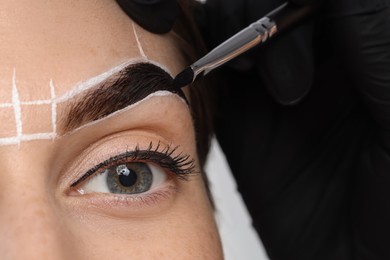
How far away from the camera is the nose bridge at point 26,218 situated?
773mm

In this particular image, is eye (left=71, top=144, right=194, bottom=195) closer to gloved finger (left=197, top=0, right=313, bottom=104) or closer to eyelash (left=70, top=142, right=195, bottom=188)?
eyelash (left=70, top=142, right=195, bottom=188)

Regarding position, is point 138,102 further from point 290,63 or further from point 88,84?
point 290,63

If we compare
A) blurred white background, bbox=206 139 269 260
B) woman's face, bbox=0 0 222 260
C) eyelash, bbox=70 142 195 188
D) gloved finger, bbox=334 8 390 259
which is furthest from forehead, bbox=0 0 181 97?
blurred white background, bbox=206 139 269 260

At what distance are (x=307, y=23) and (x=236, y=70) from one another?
19 centimetres

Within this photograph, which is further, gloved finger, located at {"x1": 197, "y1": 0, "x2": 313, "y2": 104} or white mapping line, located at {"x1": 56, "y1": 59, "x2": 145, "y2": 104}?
gloved finger, located at {"x1": 197, "y1": 0, "x2": 313, "y2": 104}

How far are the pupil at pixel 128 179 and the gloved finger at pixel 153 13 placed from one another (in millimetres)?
222

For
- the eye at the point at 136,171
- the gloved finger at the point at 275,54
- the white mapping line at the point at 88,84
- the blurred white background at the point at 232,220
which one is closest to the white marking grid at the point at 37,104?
the white mapping line at the point at 88,84

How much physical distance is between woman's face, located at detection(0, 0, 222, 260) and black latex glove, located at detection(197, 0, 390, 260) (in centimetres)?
28

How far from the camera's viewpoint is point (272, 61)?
1100 mm

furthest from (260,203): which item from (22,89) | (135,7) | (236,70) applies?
Answer: (22,89)

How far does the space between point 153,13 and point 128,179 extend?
0.25m

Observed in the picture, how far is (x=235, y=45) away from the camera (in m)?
0.99

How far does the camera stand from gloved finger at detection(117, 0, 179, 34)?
940 mm

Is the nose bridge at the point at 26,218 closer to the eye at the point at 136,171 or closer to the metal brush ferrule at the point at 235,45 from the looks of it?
the eye at the point at 136,171
